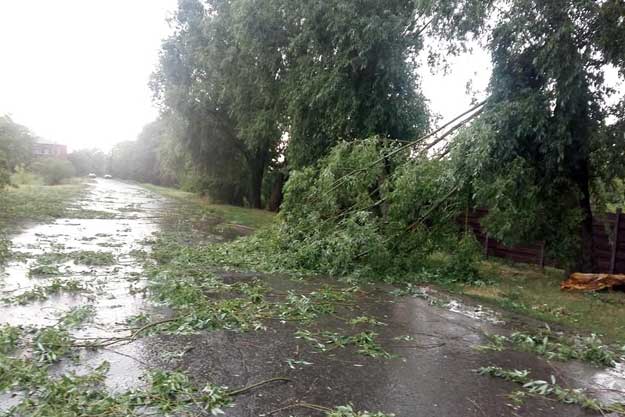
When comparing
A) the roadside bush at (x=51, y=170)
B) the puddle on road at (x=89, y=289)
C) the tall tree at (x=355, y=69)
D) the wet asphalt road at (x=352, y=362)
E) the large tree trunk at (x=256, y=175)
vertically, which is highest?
the tall tree at (x=355, y=69)

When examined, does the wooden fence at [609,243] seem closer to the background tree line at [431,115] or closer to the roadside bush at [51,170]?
the background tree line at [431,115]

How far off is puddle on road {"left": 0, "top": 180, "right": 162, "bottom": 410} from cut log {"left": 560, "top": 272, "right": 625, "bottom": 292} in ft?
23.3

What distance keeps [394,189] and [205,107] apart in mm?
16359

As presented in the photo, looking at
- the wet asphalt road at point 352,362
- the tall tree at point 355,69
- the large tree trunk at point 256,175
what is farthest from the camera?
the large tree trunk at point 256,175

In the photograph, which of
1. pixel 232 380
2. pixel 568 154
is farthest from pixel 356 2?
pixel 232 380

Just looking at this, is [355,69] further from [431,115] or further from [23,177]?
[23,177]

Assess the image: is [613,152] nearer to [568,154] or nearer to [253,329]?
[568,154]

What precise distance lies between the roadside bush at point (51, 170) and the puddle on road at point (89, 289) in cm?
3936

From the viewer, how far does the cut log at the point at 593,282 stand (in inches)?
338

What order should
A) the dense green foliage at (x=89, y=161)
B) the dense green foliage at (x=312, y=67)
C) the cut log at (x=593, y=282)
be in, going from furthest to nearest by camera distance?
the dense green foliage at (x=89, y=161)
the dense green foliage at (x=312, y=67)
the cut log at (x=593, y=282)

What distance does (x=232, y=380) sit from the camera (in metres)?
4.31

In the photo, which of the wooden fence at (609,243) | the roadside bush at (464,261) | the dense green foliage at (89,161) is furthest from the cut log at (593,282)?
the dense green foliage at (89,161)

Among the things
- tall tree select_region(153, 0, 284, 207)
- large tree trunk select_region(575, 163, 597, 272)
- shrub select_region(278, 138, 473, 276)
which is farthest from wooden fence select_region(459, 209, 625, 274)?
tall tree select_region(153, 0, 284, 207)

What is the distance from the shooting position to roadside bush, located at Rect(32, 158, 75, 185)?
4838cm
